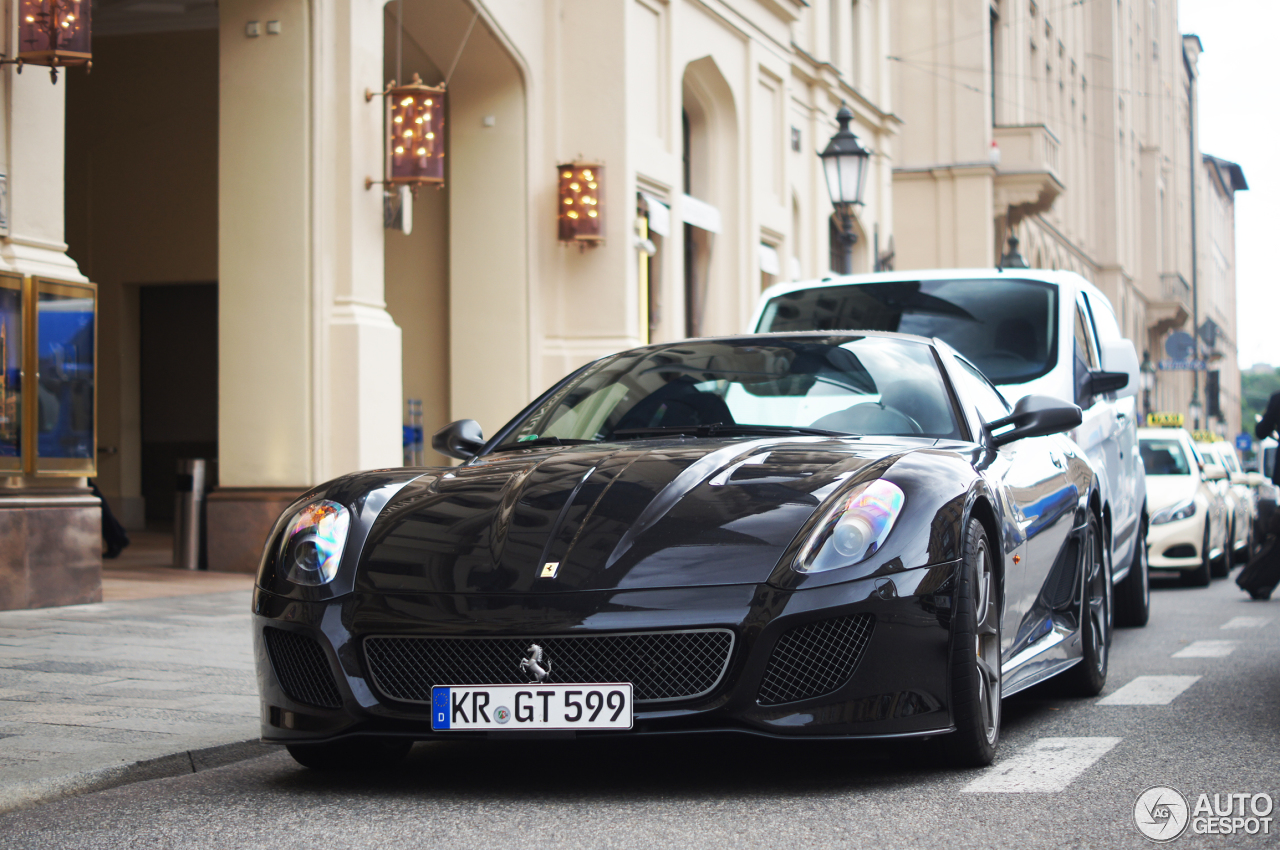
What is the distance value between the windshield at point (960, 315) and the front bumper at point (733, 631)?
4.60 meters

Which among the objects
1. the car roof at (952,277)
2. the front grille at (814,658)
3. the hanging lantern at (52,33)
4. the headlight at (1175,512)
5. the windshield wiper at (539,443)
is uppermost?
the hanging lantern at (52,33)

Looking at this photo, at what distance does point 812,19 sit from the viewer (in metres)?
24.9

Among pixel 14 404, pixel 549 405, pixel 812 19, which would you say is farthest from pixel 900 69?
pixel 549 405

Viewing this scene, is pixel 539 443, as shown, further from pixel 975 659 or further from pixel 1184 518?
pixel 1184 518

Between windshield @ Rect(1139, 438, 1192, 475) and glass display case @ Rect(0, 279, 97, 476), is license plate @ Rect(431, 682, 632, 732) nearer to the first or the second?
glass display case @ Rect(0, 279, 97, 476)

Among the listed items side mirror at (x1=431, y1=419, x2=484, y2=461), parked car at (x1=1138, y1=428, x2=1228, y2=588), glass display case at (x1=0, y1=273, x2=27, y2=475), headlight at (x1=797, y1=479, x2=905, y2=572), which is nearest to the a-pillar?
glass display case at (x1=0, y1=273, x2=27, y2=475)

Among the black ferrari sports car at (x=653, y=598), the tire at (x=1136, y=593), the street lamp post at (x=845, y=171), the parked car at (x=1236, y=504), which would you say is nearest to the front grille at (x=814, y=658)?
the black ferrari sports car at (x=653, y=598)

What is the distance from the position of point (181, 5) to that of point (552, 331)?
235 inches

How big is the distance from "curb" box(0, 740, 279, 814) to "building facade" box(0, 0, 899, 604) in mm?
4799

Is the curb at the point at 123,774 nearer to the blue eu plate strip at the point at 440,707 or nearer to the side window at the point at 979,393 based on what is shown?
the blue eu plate strip at the point at 440,707

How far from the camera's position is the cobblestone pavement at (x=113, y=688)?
5023 mm

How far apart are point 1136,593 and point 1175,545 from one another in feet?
17.5

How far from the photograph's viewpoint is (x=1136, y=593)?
9.80m

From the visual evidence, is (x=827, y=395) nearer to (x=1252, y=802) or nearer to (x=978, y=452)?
(x=978, y=452)
